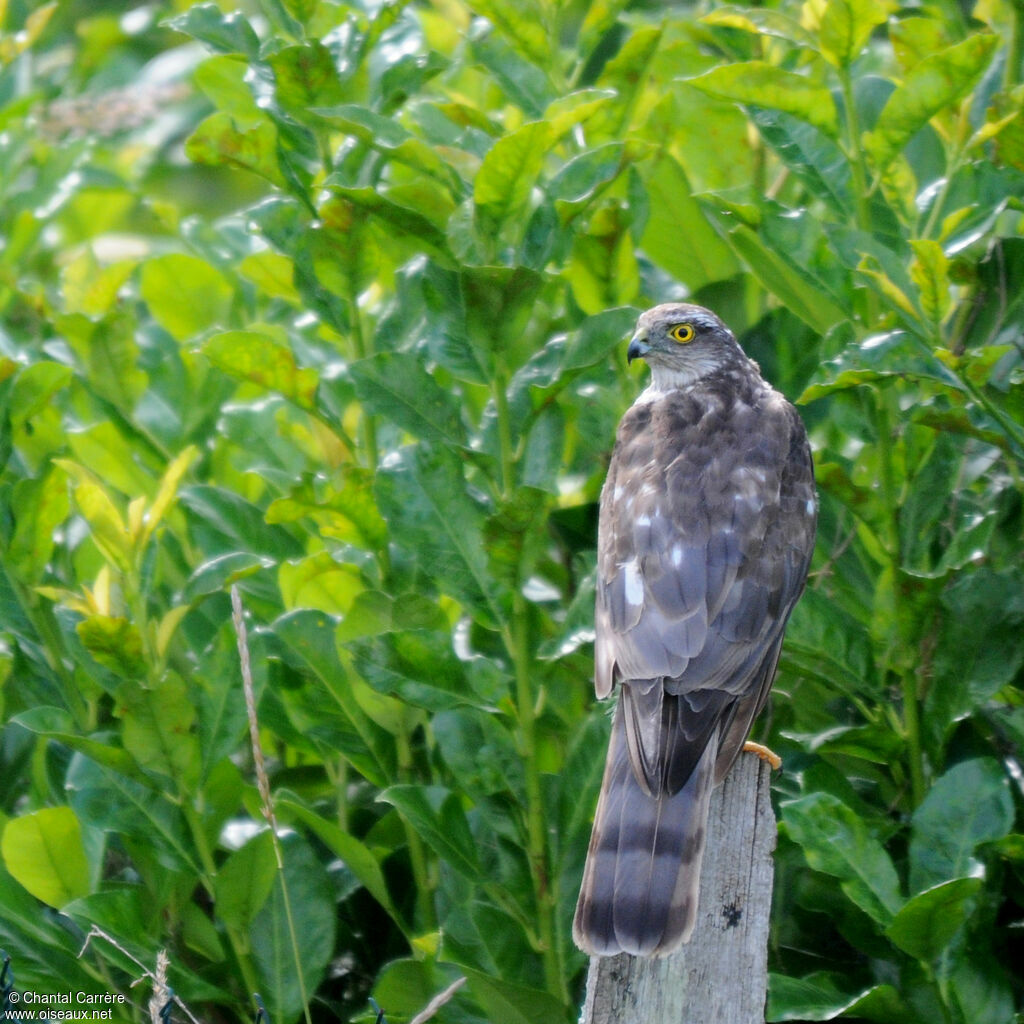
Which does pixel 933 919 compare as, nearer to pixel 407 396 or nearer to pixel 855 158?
pixel 407 396

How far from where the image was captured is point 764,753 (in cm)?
322

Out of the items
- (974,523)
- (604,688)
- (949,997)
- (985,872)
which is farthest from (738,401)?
(949,997)

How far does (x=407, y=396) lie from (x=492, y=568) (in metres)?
0.43

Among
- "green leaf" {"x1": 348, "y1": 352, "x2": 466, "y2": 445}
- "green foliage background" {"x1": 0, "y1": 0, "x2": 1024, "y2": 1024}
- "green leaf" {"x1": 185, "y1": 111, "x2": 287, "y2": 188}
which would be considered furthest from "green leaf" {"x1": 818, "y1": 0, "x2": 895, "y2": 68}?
"green leaf" {"x1": 185, "y1": 111, "x2": 287, "y2": 188}

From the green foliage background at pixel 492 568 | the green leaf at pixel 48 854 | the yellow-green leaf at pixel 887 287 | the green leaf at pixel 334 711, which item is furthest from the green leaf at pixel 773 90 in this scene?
the green leaf at pixel 48 854

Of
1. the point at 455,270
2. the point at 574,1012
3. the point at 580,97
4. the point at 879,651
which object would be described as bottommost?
the point at 574,1012

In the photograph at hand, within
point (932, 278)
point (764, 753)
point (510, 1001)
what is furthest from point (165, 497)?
point (932, 278)

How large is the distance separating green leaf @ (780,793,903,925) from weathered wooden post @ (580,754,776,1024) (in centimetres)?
19

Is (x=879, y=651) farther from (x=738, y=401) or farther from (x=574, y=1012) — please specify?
(x=574, y=1012)

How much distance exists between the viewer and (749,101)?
3.25 metres

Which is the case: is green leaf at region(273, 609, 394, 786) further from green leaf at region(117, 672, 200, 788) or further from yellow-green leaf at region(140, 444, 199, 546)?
yellow-green leaf at region(140, 444, 199, 546)

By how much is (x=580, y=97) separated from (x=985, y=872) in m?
1.93

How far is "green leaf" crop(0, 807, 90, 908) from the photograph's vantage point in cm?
317

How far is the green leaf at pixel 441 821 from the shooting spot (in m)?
3.11
